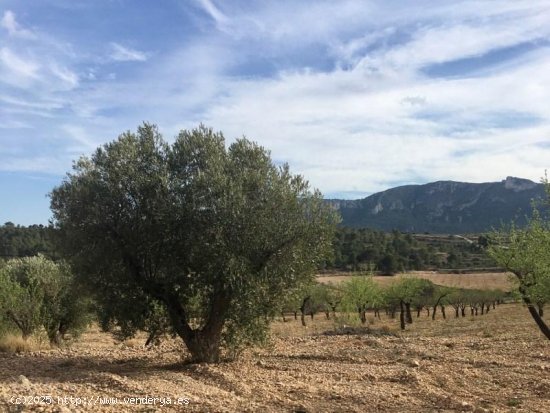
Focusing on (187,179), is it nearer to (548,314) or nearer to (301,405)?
(301,405)

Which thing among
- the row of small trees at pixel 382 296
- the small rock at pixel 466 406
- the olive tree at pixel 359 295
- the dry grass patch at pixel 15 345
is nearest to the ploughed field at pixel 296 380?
the small rock at pixel 466 406

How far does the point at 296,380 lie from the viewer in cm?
1238

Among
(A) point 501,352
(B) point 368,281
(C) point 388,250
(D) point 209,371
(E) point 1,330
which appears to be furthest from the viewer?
(C) point 388,250

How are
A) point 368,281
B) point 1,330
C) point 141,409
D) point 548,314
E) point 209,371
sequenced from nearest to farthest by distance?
point 141,409 → point 209,371 → point 1,330 → point 368,281 → point 548,314

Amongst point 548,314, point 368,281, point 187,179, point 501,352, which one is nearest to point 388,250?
point 548,314

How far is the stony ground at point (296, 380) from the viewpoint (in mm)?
9734

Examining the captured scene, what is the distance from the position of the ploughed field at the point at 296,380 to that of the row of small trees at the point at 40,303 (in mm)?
4147

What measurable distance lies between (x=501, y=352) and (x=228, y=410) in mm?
11196

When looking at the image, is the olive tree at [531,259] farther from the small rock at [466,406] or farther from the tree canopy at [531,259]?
the small rock at [466,406]

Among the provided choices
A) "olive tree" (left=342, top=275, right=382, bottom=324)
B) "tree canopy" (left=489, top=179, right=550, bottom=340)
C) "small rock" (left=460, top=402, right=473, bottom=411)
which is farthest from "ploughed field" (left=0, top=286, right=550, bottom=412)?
"olive tree" (left=342, top=275, right=382, bottom=324)

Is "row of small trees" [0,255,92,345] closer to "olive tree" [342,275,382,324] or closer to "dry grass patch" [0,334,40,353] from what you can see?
"dry grass patch" [0,334,40,353]

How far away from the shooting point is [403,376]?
12672mm

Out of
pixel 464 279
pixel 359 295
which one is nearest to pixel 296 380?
pixel 359 295

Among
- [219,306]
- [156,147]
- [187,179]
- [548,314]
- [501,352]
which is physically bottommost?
[548,314]
